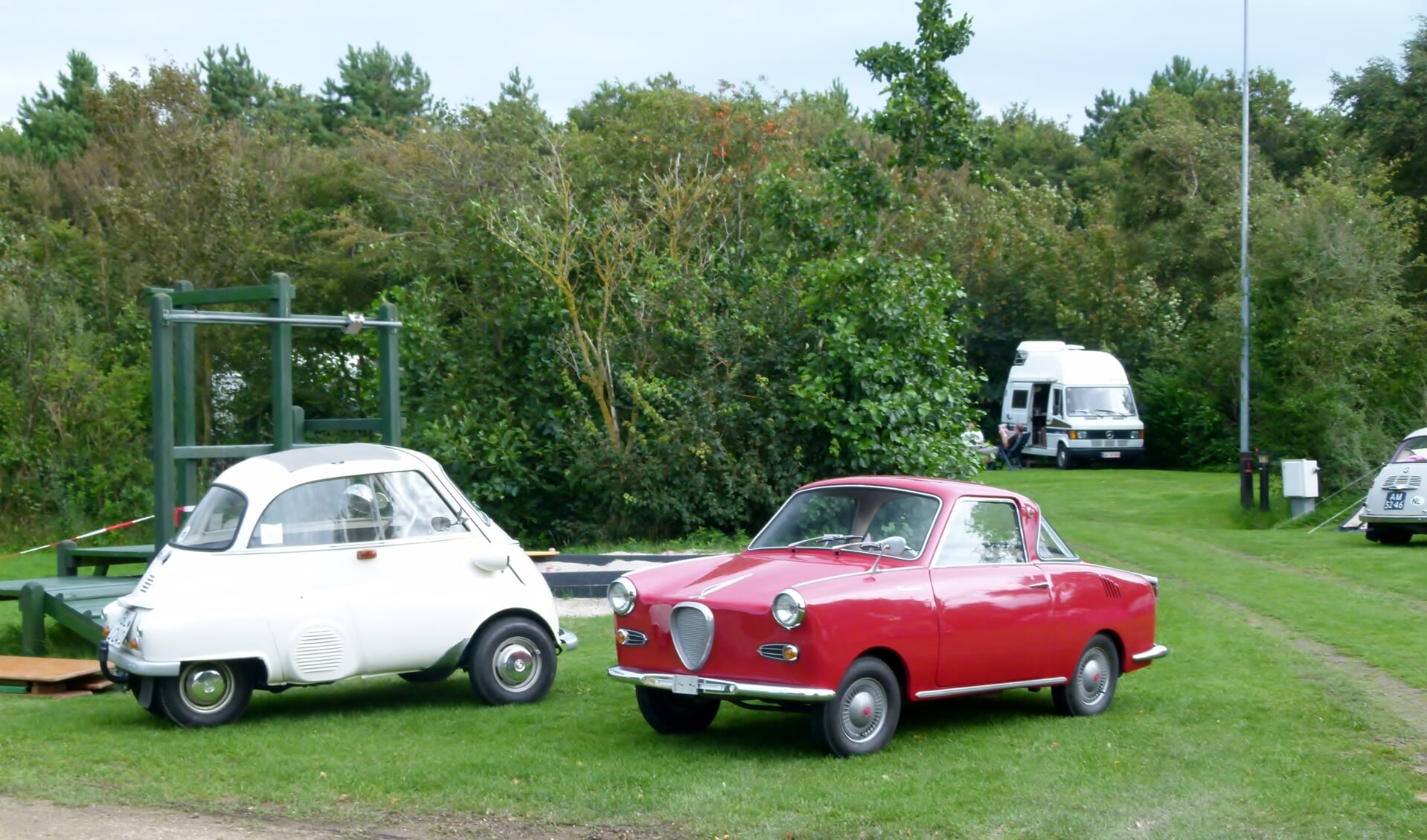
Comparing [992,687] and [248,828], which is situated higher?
[992,687]

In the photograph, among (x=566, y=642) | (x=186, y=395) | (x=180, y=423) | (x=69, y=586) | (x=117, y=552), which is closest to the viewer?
(x=566, y=642)

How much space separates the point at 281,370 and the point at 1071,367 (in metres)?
29.4

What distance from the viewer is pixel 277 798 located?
24.6 ft

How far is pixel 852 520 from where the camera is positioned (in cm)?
923

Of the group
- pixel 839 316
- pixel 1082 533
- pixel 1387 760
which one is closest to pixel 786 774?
pixel 1387 760

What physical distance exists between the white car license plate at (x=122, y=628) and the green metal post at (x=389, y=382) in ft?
11.9

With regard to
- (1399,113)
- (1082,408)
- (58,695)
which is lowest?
(58,695)

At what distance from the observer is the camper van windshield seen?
125 feet

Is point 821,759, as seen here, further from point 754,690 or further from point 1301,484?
point 1301,484

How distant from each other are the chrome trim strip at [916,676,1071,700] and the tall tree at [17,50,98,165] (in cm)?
4001

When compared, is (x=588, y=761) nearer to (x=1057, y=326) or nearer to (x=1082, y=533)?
(x=1082, y=533)

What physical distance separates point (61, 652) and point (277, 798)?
5920 millimetres

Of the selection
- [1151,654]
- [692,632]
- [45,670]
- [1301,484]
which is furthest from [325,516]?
[1301,484]

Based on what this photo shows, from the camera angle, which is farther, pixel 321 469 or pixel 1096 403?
pixel 1096 403
